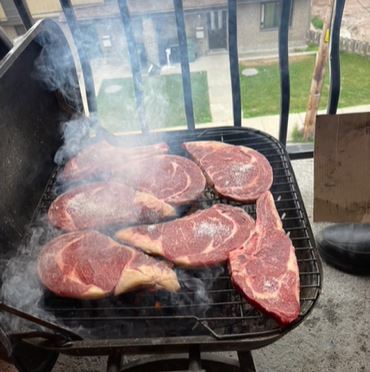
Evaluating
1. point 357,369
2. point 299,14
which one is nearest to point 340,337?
point 357,369

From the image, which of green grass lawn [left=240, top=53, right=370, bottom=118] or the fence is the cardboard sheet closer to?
green grass lawn [left=240, top=53, right=370, bottom=118]

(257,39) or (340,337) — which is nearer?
(340,337)

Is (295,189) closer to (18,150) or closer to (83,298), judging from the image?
(83,298)

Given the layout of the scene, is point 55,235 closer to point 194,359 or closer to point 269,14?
point 194,359

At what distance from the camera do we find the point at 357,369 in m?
2.05

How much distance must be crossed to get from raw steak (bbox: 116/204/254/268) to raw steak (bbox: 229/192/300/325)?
0.05 m

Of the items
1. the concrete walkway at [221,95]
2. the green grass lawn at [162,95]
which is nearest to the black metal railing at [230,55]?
the green grass lawn at [162,95]

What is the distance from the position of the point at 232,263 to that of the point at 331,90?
4.89 ft

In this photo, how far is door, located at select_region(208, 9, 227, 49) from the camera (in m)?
7.37

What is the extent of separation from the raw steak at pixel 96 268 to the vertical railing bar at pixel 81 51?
1.12m

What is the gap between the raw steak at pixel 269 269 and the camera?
1.38 metres

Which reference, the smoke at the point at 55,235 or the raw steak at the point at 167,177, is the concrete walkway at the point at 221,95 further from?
the raw steak at the point at 167,177

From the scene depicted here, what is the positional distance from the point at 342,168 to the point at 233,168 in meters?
0.51

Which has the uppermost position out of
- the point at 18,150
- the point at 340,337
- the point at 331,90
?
the point at 18,150
